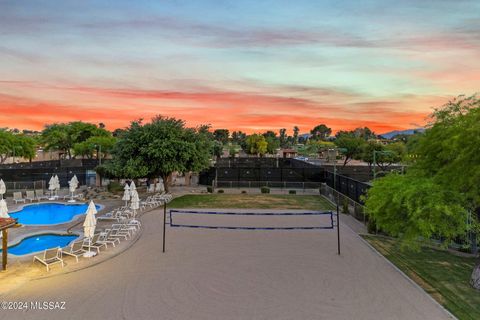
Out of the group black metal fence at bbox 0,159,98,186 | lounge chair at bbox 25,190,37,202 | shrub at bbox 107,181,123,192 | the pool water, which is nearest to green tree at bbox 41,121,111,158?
black metal fence at bbox 0,159,98,186

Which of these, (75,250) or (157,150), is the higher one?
(157,150)

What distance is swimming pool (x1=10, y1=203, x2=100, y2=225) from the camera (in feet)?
79.8

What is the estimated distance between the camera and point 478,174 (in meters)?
9.80

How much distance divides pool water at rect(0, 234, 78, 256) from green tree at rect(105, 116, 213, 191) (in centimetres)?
1168

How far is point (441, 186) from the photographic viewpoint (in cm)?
1124

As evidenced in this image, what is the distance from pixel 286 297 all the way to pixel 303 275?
2.25 metres

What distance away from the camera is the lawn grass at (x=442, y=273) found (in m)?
10.3

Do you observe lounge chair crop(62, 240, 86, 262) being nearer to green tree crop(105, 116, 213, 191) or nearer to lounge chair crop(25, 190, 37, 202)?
green tree crop(105, 116, 213, 191)

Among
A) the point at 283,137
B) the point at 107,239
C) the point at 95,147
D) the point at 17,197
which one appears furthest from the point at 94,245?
the point at 283,137

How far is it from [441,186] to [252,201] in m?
21.1

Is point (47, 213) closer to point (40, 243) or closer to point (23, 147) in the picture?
point (40, 243)

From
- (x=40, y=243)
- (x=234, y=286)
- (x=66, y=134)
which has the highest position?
(x=66, y=134)

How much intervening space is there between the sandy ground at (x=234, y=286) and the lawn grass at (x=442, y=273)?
22.6 inches

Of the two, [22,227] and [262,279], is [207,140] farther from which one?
[262,279]
